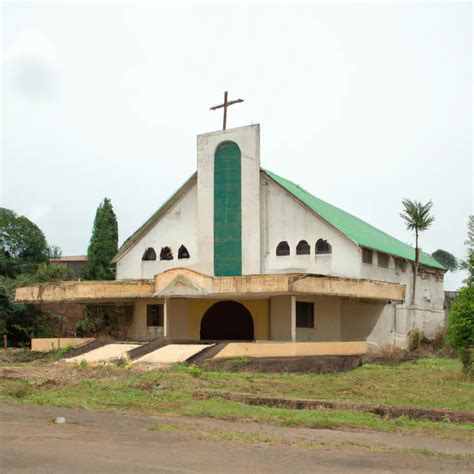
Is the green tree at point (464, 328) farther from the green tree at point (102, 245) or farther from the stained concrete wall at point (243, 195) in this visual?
the green tree at point (102, 245)

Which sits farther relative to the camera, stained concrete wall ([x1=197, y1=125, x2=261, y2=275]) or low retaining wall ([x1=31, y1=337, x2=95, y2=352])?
stained concrete wall ([x1=197, y1=125, x2=261, y2=275])

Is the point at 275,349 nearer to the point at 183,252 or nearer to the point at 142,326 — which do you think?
the point at 183,252

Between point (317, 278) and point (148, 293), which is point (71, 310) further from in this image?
point (317, 278)

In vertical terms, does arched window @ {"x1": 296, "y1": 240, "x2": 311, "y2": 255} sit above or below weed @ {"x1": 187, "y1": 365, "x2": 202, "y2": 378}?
above

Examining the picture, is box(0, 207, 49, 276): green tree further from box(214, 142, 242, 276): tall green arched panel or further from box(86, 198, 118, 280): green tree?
box(214, 142, 242, 276): tall green arched panel

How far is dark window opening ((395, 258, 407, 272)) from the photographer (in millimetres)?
31638

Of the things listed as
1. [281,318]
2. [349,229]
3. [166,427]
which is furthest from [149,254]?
[166,427]

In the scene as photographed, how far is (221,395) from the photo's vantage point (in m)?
15.4

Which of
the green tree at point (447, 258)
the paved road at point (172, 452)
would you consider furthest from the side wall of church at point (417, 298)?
the green tree at point (447, 258)

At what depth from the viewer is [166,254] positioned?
31.0 metres

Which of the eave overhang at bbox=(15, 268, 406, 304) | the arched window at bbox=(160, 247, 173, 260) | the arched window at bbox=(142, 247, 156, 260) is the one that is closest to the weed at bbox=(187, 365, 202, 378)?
the eave overhang at bbox=(15, 268, 406, 304)

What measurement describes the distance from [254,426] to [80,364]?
12.1 m

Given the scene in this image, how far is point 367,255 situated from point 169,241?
8546 millimetres

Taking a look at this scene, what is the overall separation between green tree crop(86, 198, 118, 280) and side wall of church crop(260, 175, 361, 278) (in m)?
16.8
